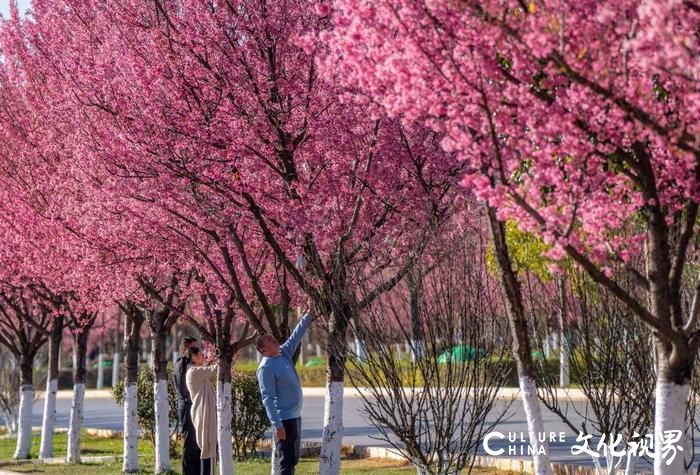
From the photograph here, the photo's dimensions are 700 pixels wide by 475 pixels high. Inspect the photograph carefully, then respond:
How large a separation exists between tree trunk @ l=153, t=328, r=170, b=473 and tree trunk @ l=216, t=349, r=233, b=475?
2.72 m

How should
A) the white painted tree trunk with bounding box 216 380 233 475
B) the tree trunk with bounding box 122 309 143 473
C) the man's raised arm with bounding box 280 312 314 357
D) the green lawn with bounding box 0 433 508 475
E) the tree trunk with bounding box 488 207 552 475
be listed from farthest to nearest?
the tree trunk with bounding box 122 309 143 473 < the green lawn with bounding box 0 433 508 475 < the white painted tree trunk with bounding box 216 380 233 475 < the man's raised arm with bounding box 280 312 314 357 < the tree trunk with bounding box 488 207 552 475

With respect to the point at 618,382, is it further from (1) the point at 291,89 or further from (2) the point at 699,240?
(1) the point at 291,89

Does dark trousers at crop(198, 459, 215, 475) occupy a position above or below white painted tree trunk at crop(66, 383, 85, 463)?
below

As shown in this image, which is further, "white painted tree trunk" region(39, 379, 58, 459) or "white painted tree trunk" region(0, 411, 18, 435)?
"white painted tree trunk" region(0, 411, 18, 435)

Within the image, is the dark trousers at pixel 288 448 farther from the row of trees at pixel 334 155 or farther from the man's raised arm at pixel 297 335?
the man's raised arm at pixel 297 335

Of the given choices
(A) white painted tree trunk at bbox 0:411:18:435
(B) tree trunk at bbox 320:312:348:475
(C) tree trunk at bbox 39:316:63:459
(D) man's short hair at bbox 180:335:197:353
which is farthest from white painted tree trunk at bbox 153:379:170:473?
(A) white painted tree trunk at bbox 0:411:18:435

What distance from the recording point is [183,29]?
11562mm

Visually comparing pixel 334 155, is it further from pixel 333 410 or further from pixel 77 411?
pixel 77 411

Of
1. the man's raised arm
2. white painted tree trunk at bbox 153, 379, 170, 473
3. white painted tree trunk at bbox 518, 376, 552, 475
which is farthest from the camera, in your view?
white painted tree trunk at bbox 153, 379, 170, 473

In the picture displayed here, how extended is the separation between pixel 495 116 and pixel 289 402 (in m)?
5.16

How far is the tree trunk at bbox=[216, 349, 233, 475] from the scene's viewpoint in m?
13.3

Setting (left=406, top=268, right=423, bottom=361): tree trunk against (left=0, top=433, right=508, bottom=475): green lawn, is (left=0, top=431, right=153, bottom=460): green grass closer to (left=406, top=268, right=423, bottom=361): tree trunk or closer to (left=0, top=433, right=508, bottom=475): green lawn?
(left=0, top=433, right=508, bottom=475): green lawn

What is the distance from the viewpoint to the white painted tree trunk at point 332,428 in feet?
38.3

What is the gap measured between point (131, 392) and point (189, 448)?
12.4 feet
